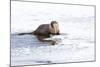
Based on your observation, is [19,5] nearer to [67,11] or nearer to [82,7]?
[67,11]

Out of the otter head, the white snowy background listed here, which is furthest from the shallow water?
the otter head

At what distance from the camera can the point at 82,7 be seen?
2588mm

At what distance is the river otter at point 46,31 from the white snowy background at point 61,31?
0.13 feet

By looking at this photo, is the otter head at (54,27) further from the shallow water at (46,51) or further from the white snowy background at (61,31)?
the shallow water at (46,51)

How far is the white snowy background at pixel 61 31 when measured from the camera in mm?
2285

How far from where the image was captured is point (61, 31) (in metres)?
2.47

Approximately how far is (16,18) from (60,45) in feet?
1.91

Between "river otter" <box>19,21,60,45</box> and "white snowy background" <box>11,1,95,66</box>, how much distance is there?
4cm

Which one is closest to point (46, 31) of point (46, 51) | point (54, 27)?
point (54, 27)

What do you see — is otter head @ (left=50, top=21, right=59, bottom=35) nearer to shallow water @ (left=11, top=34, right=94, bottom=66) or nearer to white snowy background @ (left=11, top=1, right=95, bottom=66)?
white snowy background @ (left=11, top=1, right=95, bottom=66)

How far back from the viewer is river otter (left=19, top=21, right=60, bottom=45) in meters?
2.37

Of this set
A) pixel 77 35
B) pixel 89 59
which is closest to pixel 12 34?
pixel 77 35

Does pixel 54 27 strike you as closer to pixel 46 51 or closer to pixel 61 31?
pixel 61 31

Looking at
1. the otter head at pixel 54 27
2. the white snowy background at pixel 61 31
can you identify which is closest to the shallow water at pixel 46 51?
the white snowy background at pixel 61 31
